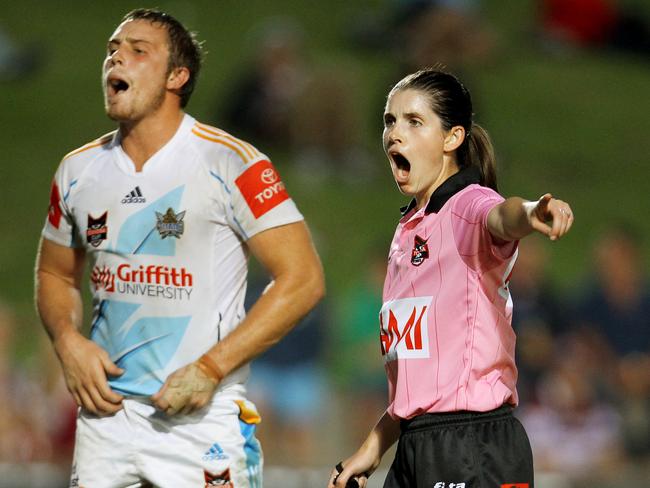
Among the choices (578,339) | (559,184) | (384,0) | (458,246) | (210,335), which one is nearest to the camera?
(458,246)

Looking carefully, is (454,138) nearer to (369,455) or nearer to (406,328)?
(406,328)

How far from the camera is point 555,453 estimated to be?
27.6 feet

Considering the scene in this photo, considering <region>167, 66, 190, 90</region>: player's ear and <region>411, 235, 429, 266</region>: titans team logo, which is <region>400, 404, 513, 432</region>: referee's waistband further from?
<region>167, 66, 190, 90</region>: player's ear

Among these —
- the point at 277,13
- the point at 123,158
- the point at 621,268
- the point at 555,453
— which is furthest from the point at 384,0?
the point at 123,158

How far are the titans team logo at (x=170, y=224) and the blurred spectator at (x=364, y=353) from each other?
4742 mm

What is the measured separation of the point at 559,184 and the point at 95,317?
961 centimetres

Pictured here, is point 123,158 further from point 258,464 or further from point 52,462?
point 52,462

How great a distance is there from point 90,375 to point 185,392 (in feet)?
1.24

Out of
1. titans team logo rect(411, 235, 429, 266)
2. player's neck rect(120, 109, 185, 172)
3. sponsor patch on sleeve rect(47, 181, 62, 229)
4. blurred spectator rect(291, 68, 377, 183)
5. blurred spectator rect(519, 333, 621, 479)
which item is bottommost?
blurred spectator rect(519, 333, 621, 479)

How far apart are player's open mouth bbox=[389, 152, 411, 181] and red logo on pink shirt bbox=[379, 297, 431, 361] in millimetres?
387

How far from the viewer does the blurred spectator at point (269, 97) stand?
496 inches

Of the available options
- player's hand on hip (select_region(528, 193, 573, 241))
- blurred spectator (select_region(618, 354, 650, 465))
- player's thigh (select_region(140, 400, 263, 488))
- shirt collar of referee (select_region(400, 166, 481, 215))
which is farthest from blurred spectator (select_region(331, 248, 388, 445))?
player's hand on hip (select_region(528, 193, 573, 241))

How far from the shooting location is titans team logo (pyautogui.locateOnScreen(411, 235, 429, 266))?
378 centimetres

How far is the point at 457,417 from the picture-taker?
3.66m
